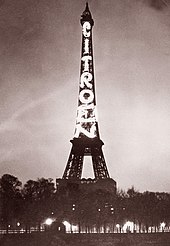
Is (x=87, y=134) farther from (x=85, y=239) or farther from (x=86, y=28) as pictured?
(x=85, y=239)

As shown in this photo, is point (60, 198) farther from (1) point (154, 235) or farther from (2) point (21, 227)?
(1) point (154, 235)

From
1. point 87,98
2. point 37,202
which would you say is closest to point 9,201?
point 37,202

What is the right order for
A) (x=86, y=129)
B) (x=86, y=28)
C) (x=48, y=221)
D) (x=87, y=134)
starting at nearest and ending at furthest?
(x=48, y=221)
(x=87, y=134)
(x=86, y=129)
(x=86, y=28)

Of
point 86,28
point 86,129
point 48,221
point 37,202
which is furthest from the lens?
point 86,28

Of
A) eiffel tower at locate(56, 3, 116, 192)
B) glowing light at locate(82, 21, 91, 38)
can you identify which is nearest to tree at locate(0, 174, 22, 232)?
eiffel tower at locate(56, 3, 116, 192)

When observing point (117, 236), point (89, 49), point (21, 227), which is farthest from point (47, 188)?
point (89, 49)
